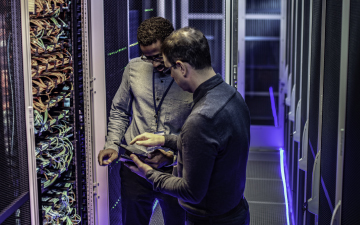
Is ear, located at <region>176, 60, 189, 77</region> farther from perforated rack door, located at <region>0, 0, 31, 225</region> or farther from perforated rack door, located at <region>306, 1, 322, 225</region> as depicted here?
perforated rack door, located at <region>306, 1, 322, 225</region>

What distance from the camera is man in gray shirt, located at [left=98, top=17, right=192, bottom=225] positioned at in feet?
7.55

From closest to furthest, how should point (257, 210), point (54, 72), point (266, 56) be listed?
point (54, 72) → point (257, 210) → point (266, 56)

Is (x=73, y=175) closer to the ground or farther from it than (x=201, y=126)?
closer to the ground

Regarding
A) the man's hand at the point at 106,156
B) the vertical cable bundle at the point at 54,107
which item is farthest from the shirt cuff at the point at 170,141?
the vertical cable bundle at the point at 54,107

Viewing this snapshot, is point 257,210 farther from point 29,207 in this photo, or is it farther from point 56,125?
point 29,207

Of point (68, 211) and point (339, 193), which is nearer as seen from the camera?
point (339, 193)

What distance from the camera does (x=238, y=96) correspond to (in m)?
1.67

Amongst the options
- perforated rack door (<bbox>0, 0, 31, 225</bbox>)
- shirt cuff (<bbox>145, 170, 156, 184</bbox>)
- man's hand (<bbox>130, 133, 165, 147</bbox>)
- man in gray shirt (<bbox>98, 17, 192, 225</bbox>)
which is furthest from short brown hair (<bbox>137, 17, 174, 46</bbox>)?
shirt cuff (<bbox>145, 170, 156, 184</bbox>)

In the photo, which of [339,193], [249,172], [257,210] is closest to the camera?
[339,193]

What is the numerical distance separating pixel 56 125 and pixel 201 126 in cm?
131

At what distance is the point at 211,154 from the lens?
1.48m

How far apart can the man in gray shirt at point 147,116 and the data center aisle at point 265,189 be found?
6.55ft

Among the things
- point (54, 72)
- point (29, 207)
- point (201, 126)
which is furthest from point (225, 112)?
point (54, 72)

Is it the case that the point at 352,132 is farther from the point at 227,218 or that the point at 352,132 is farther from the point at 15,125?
the point at 15,125
